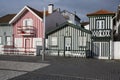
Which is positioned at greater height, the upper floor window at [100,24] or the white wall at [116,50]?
the upper floor window at [100,24]

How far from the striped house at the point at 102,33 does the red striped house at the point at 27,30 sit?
25.7 feet

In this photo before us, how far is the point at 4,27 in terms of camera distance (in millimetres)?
36594

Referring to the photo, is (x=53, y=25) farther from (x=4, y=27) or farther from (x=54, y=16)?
(x=4, y=27)

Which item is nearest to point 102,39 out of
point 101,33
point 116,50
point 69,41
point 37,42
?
point 101,33

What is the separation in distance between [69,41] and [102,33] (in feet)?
15.2

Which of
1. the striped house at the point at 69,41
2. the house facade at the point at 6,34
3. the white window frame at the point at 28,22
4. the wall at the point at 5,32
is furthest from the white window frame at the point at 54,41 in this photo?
the wall at the point at 5,32

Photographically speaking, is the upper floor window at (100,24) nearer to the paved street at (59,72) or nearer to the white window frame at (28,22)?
the white window frame at (28,22)

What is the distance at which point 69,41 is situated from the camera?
1241 inches

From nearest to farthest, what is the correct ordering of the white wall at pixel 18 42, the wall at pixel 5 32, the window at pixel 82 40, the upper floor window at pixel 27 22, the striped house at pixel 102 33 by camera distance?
the striped house at pixel 102 33 < the window at pixel 82 40 < the upper floor window at pixel 27 22 < the white wall at pixel 18 42 < the wall at pixel 5 32

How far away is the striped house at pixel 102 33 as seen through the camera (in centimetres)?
2826

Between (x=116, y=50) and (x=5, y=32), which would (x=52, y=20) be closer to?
(x=5, y=32)

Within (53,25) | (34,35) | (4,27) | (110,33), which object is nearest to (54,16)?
(53,25)

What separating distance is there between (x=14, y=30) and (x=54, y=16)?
6.80 metres

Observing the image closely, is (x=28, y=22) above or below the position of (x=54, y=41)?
above
